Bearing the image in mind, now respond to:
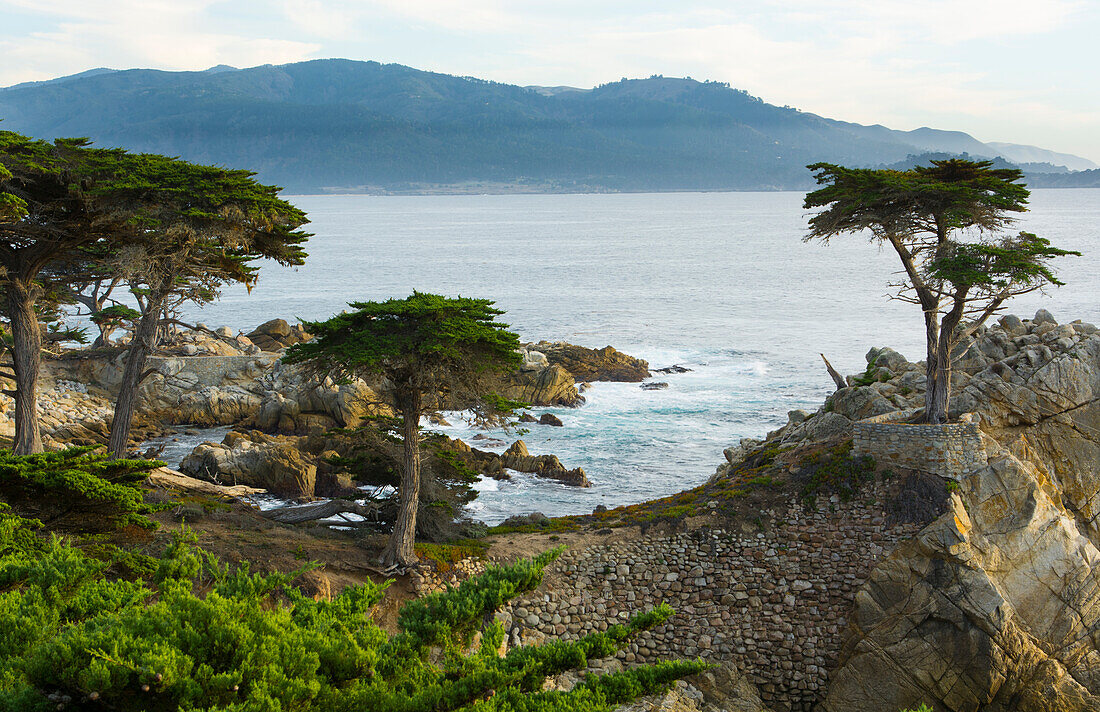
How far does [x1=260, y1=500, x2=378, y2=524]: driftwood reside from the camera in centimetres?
1559

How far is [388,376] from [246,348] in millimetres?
23485

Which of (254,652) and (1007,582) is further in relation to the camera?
(1007,582)

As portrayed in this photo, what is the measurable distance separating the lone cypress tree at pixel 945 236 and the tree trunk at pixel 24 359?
15.7 metres

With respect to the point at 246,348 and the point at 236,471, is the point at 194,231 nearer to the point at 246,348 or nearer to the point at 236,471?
the point at 236,471

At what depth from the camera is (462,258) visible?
88.9 metres

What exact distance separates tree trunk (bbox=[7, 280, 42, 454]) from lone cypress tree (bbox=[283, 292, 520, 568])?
6.04 m

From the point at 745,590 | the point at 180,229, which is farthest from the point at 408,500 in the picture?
the point at 180,229

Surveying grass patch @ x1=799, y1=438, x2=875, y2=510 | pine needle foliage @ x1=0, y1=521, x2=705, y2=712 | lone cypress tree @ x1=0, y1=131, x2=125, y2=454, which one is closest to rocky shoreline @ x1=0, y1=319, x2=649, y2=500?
lone cypress tree @ x1=0, y1=131, x2=125, y2=454

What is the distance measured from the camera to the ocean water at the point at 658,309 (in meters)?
27.2

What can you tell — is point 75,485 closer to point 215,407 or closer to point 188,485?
point 188,485

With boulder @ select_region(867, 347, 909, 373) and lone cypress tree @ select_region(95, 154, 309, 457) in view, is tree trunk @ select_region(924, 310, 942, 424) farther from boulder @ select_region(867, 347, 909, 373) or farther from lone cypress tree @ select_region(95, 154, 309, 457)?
lone cypress tree @ select_region(95, 154, 309, 457)

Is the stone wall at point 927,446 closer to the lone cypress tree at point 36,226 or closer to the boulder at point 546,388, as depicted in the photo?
the lone cypress tree at point 36,226

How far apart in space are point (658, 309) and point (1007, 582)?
1732 inches

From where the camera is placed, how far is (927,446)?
1441cm
